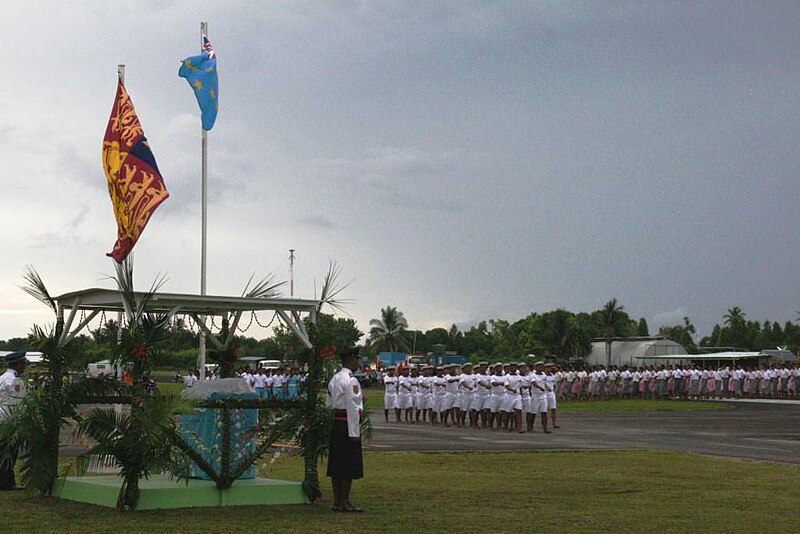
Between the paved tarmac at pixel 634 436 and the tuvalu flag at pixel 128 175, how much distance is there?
6.68m

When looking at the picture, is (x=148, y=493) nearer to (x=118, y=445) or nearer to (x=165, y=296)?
(x=118, y=445)

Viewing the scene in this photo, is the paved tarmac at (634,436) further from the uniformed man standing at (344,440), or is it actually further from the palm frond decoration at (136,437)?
the palm frond decoration at (136,437)

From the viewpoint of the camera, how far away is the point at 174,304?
45.8 ft

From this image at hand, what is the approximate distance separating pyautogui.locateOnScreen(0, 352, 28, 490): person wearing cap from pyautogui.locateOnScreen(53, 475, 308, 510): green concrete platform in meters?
1.00

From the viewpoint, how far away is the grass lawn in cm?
1155

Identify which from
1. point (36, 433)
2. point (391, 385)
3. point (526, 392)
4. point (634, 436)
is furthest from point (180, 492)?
point (391, 385)

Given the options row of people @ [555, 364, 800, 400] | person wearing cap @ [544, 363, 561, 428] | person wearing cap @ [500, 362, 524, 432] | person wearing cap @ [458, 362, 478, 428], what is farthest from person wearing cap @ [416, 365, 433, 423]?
row of people @ [555, 364, 800, 400]

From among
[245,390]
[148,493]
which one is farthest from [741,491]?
[148,493]

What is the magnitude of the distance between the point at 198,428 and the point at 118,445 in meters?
1.22

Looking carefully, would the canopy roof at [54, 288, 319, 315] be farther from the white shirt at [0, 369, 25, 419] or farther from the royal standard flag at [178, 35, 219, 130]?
the royal standard flag at [178, 35, 219, 130]

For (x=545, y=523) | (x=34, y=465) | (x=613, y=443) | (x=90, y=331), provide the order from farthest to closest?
(x=613, y=443) < (x=90, y=331) < (x=34, y=465) < (x=545, y=523)

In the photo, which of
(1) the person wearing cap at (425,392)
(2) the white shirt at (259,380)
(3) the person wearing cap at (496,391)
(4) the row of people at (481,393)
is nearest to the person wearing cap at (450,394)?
(4) the row of people at (481,393)

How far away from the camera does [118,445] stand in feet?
40.8

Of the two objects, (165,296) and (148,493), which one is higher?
(165,296)
